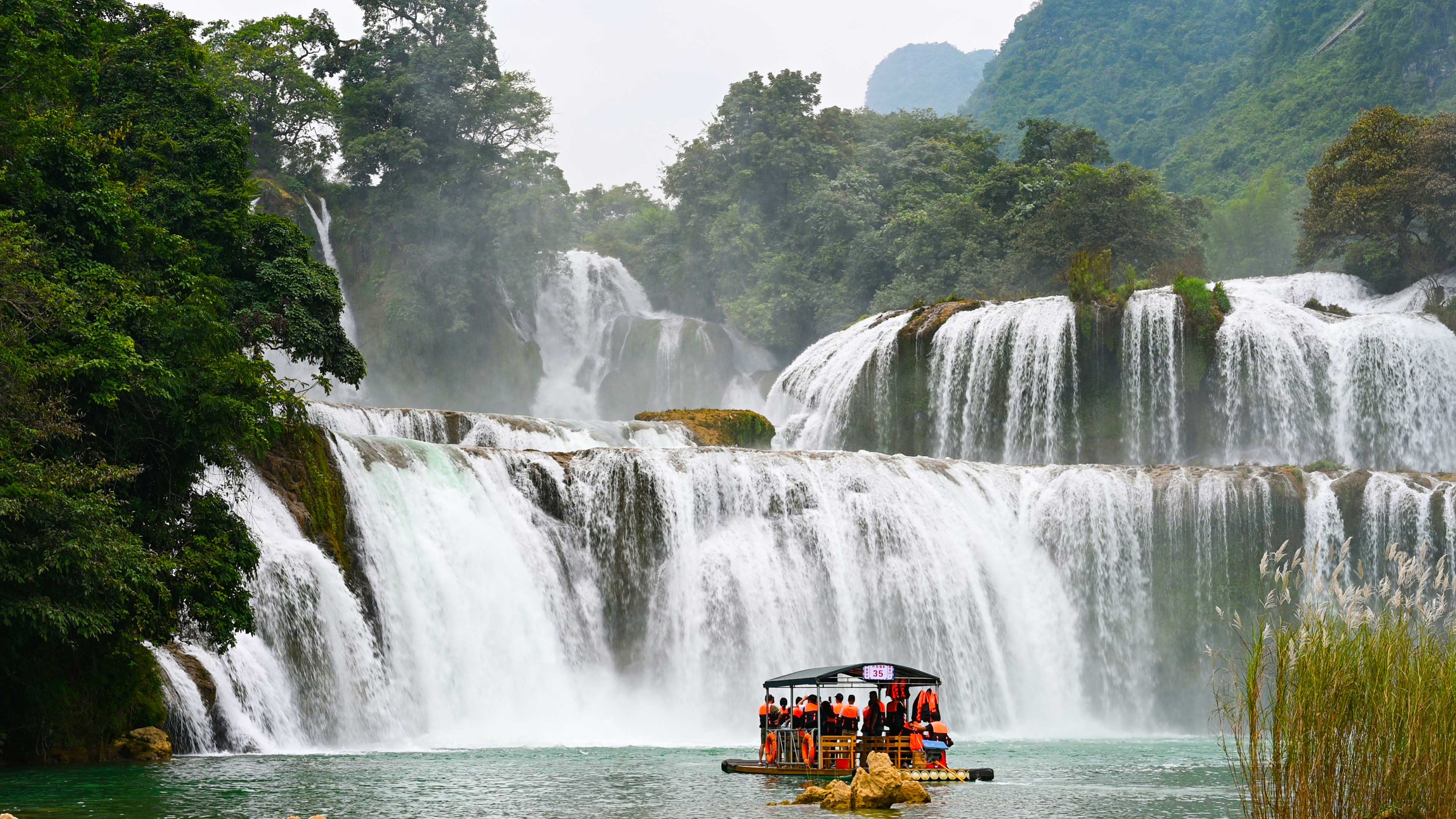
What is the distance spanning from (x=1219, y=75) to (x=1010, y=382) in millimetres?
55531

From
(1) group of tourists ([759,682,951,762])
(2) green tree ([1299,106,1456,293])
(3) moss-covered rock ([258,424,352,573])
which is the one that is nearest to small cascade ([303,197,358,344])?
(3) moss-covered rock ([258,424,352,573])

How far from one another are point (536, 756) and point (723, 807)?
6149mm

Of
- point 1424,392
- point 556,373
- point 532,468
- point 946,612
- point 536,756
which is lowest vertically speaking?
point 536,756

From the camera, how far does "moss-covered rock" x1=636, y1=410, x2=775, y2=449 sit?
31344 mm

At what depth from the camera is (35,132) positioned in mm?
15742

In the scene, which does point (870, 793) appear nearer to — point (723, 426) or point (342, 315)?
point (723, 426)

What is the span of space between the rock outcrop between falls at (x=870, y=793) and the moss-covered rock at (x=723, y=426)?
748 inches

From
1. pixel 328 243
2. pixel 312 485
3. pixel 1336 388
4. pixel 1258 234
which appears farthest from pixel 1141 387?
pixel 328 243

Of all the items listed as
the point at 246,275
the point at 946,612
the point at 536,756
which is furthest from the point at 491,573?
the point at 946,612

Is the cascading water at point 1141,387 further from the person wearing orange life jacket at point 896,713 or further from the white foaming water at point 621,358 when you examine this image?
the person wearing orange life jacket at point 896,713

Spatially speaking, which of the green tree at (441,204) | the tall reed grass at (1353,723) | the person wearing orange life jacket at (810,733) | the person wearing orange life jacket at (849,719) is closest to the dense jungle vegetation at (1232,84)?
the green tree at (441,204)

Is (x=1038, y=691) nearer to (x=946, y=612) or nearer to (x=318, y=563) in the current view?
(x=946, y=612)

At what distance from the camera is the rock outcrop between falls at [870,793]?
38.6 feet

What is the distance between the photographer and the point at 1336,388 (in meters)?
31.2
